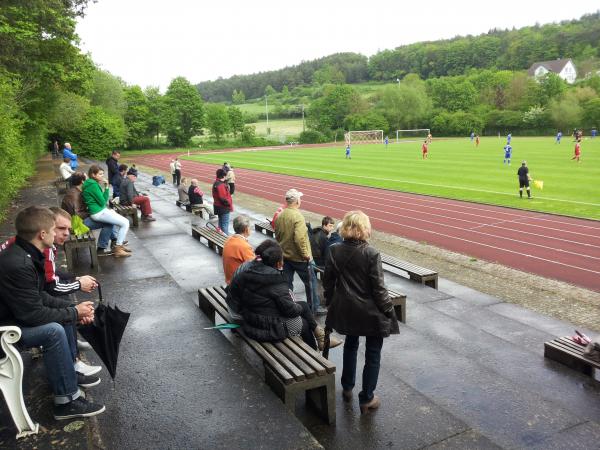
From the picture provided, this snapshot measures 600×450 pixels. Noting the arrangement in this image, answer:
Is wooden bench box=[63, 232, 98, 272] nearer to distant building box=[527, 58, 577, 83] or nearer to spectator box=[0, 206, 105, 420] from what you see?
spectator box=[0, 206, 105, 420]

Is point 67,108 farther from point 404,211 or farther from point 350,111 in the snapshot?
point 350,111

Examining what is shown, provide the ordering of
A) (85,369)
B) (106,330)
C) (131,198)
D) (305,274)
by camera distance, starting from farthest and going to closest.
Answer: (131,198) → (305,274) → (85,369) → (106,330)

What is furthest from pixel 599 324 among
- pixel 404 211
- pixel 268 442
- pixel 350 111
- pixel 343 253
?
pixel 350 111

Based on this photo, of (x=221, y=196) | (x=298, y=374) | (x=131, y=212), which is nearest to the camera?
(x=298, y=374)

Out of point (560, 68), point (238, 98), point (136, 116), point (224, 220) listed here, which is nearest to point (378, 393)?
point (224, 220)

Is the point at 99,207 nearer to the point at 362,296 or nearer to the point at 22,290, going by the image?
the point at 22,290

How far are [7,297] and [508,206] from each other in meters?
17.7

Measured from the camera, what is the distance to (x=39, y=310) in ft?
11.4

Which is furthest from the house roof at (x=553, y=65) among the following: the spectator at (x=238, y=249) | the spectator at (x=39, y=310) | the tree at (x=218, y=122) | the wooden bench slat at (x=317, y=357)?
the spectator at (x=39, y=310)

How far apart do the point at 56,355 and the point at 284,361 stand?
175 cm

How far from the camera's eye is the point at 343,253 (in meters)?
4.09

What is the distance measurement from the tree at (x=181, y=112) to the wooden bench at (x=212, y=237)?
240ft

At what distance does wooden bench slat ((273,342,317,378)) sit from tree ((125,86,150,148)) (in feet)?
240

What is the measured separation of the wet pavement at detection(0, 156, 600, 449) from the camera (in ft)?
11.9
